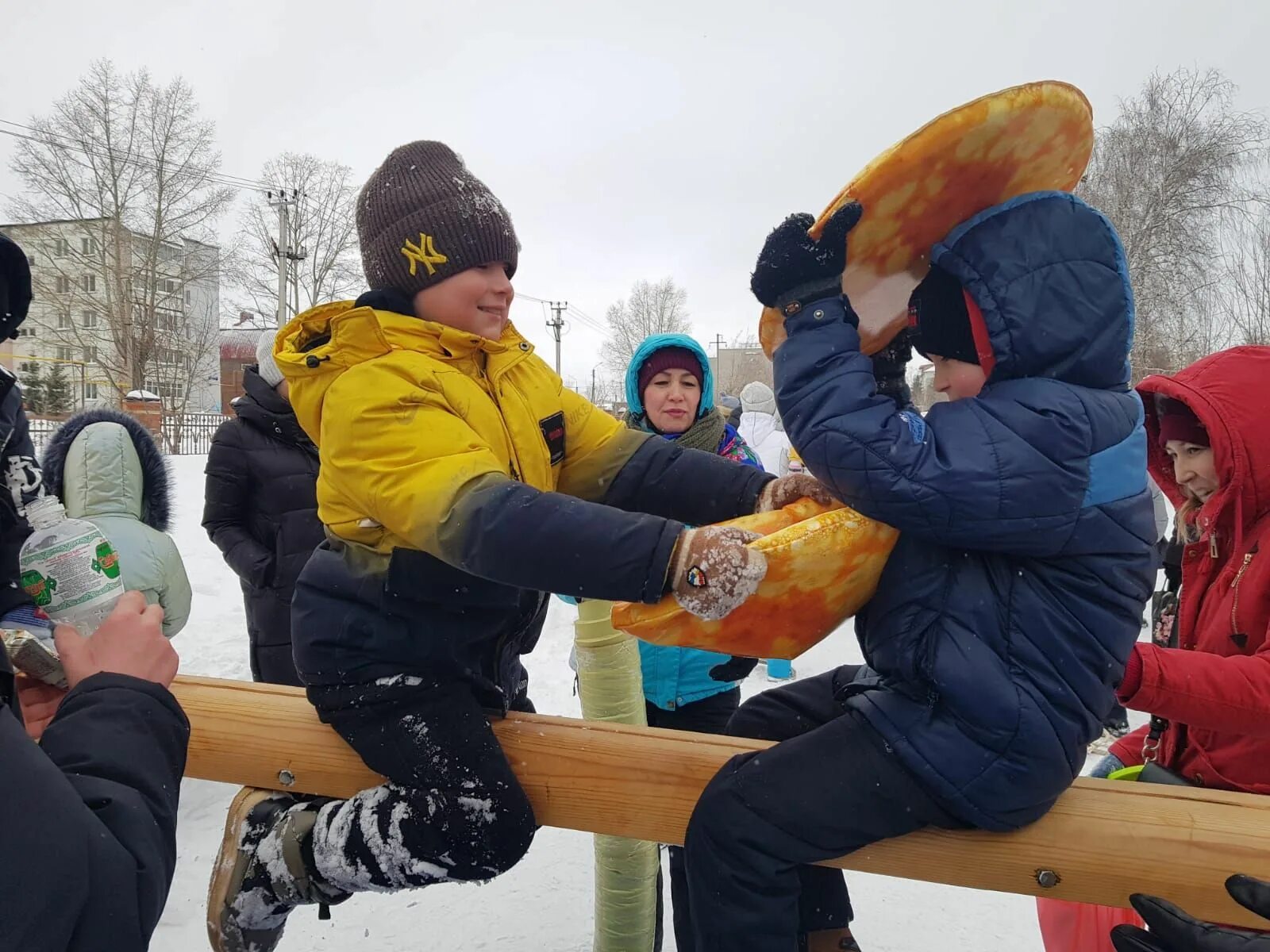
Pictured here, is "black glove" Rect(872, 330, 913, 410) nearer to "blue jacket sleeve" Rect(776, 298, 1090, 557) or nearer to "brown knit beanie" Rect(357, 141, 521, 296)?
"blue jacket sleeve" Rect(776, 298, 1090, 557)

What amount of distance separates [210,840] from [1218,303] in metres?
20.1

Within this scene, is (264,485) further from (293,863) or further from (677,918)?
(677,918)

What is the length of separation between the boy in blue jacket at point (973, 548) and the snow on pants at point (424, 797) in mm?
426

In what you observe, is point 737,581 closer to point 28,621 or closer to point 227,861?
point 227,861

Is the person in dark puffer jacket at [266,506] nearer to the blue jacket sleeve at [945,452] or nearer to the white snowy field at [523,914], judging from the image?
the white snowy field at [523,914]

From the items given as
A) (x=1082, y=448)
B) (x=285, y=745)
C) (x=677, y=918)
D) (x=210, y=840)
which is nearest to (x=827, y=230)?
(x=1082, y=448)

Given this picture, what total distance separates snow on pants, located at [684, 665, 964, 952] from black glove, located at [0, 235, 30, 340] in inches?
52.9

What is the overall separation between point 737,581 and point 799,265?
21.9 inches

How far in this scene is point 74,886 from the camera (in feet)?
2.68

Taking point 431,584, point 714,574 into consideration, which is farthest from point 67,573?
point 714,574

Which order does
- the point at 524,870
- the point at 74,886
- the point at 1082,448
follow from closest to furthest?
the point at 74,886, the point at 1082,448, the point at 524,870

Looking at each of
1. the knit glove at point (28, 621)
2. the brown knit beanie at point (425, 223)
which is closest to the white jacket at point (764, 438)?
the brown knit beanie at point (425, 223)

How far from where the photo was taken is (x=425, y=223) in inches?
66.4

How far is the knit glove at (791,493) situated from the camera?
1481 millimetres
